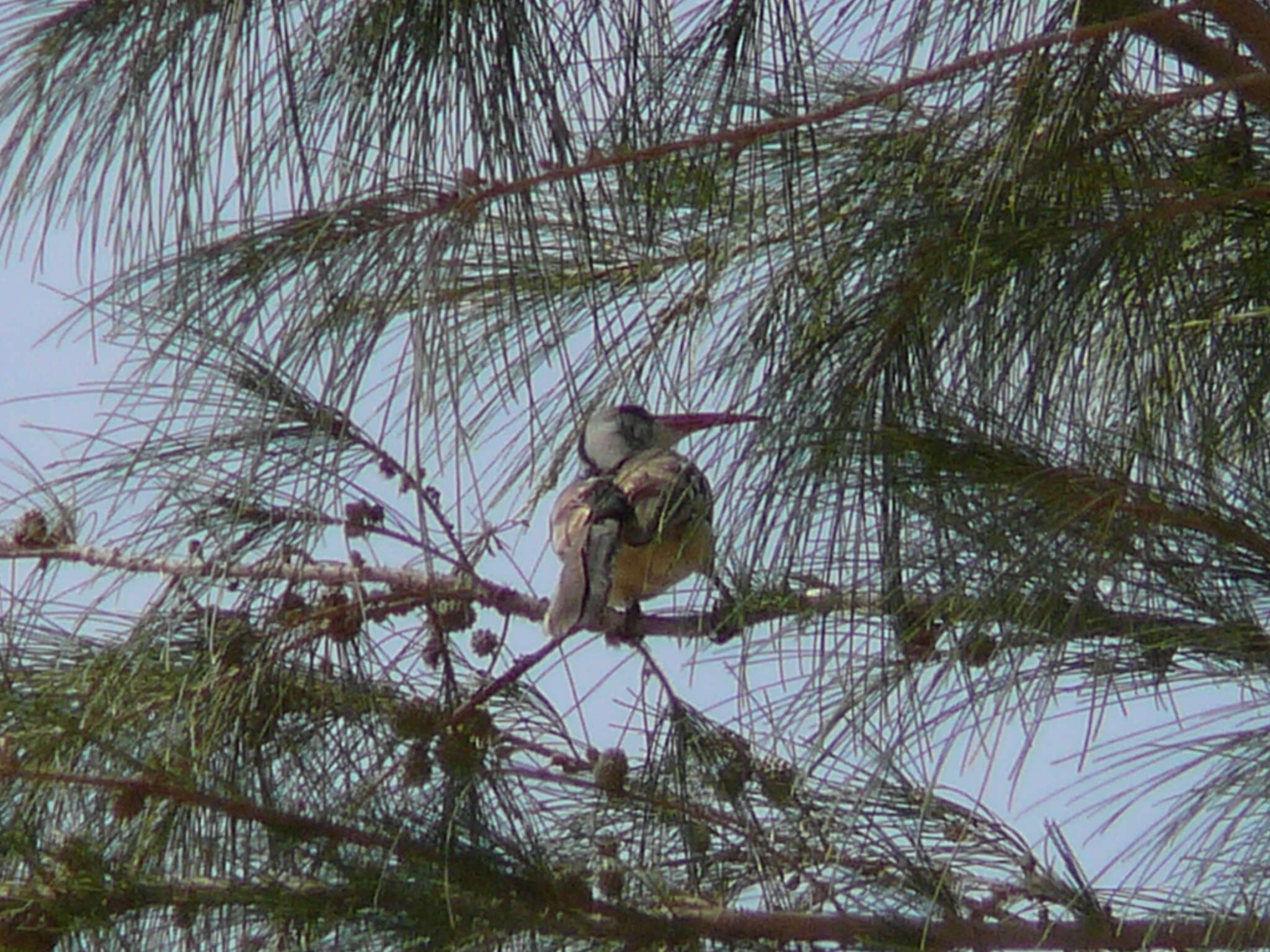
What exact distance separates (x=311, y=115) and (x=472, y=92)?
0.39ft

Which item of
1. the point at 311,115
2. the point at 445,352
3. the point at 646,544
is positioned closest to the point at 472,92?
the point at 311,115

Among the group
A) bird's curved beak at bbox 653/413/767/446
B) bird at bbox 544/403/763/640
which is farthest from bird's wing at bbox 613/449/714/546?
bird's curved beak at bbox 653/413/767/446

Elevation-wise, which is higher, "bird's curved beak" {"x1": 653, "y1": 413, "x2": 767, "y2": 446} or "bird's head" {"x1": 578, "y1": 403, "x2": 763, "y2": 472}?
"bird's head" {"x1": 578, "y1": 403, "x2": 763, "y2": 472}

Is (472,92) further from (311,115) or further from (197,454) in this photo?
(197,454)

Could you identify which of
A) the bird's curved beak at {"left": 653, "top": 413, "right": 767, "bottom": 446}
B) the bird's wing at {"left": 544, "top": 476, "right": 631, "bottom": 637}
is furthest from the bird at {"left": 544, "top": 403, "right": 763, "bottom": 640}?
the bird's curved beak at {"left": 653, "top": 413, "right": 767, "bottom": 446}

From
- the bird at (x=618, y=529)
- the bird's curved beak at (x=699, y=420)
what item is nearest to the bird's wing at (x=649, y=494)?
the bird at (x=618, y=529)

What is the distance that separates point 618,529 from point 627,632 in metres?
0.15

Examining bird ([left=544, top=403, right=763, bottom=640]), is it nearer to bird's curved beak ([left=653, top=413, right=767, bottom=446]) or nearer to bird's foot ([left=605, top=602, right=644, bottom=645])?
bird's foot ([left=605, top=602, right=644, bottom=645])

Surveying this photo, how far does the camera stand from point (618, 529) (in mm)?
2236

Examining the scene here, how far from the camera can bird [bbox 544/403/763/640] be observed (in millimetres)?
2078

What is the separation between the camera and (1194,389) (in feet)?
6.07

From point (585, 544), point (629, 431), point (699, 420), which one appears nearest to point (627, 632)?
point (585, 544)

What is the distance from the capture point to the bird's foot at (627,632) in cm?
213

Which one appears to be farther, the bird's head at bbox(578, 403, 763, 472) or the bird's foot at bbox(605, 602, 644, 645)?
the bird's foot at bbox(605, 602, 644, 645)
